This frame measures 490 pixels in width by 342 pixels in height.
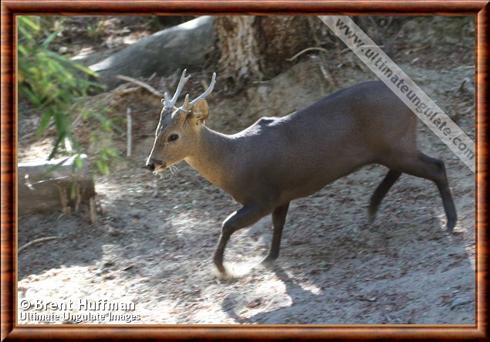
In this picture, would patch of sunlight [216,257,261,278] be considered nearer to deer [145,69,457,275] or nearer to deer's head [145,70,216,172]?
deer [145,69,457,275]

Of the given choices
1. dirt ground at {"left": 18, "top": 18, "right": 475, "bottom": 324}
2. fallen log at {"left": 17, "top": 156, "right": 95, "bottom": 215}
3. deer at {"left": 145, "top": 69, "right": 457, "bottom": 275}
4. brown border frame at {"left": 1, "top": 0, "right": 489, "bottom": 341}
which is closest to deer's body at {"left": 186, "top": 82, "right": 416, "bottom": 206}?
deer at {"left": 145, "top": 69, "right": 457, "bottom": 275}

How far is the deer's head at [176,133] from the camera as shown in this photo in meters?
7.64

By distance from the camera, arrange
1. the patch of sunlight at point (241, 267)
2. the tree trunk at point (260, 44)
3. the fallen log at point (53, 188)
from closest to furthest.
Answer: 1. the patch of sunlight at point (241, 267)
2. the fallen log at point (53, 188)
3. the tree trunk at point (260, 44)

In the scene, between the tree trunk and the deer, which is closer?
the deer

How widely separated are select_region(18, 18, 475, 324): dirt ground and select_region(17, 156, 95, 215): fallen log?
0.51 ft

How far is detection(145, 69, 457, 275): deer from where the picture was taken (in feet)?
25.3

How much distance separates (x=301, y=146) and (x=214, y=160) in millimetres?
805

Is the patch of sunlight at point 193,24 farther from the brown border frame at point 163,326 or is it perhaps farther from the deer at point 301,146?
the brown border frame at point 163,326

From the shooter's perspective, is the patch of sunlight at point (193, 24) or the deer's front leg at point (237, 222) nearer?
the deer's front leg at point (237, 222)

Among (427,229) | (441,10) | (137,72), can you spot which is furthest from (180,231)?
(441,10)

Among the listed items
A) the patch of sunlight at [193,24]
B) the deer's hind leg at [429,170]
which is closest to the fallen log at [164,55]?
the patch of sunlight at [193,24]

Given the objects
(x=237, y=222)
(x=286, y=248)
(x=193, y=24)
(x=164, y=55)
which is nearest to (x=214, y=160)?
(x=237, y=222)

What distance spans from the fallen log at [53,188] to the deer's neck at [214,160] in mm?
1564

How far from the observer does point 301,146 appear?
784cm
